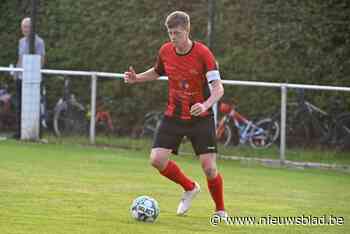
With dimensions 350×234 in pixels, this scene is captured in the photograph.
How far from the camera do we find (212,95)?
397 inches

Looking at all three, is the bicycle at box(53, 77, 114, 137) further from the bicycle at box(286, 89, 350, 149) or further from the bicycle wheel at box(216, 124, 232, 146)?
the bicycle at box(286, 89, 350, 149)

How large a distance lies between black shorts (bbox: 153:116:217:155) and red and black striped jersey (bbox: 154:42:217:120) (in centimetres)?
7

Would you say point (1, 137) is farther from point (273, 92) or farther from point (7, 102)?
point (273, 92)

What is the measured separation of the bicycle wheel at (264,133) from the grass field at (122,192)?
29.2 inches

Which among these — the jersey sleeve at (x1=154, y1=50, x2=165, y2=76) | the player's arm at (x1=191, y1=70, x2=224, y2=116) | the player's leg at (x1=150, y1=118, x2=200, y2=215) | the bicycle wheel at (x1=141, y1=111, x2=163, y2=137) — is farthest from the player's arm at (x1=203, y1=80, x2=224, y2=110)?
the bicycle wheel at (x1=141, y1=111, x2=163, y2=137)

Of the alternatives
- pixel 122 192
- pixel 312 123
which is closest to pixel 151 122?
pixel 312 123

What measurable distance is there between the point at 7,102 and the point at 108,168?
17.2 ft

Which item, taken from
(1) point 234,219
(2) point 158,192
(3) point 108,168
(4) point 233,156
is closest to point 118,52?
(4) point 233,156

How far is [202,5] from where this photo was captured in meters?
20.3

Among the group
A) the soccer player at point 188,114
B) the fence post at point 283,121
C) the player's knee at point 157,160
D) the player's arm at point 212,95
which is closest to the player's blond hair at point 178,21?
the soccer player at point 188,114

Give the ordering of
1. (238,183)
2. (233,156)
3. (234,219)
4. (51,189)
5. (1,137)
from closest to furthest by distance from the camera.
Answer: (234,219) < (51,189) < (238,183) < (233,156) < (1,137)

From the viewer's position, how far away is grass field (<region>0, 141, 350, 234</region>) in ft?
31.9

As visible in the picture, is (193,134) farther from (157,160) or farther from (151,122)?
(151,122)

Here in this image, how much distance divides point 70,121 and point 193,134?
9071 millimetres
